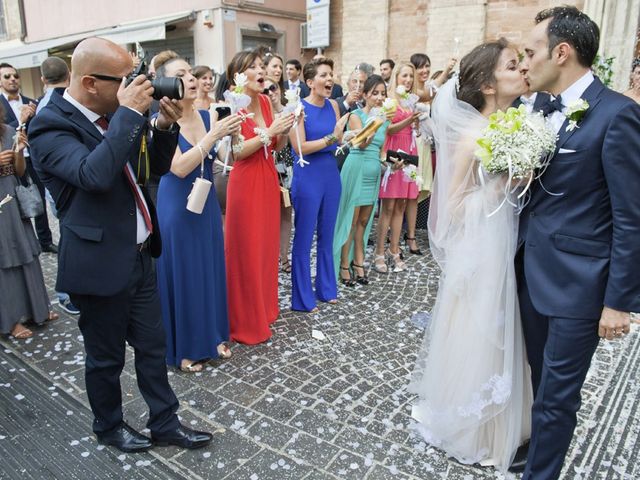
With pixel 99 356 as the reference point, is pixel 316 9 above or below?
above

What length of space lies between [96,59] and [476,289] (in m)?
2.30

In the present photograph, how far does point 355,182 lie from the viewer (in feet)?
17.9

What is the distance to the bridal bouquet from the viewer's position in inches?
89.4

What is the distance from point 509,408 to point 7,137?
4.57 m

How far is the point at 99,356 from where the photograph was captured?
273 cm

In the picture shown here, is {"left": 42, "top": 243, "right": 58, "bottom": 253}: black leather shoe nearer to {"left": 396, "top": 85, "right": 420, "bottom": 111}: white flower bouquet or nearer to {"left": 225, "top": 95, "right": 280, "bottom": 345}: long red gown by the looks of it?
{"left": 225, "top": 95, "right": 280, "bottom": 345}: long red gown

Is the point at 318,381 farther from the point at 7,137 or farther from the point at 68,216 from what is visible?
the point at 7,137

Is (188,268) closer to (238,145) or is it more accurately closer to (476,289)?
(238,145)

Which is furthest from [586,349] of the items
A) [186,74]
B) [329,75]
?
[329,75]

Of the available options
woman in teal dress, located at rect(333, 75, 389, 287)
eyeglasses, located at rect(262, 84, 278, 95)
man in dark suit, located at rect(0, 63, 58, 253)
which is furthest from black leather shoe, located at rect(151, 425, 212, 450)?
man in dark suit, located at rect(0, 63, 58, 253)

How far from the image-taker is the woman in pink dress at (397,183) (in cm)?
593

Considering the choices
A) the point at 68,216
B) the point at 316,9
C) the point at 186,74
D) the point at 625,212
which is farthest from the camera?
the point at 316,9

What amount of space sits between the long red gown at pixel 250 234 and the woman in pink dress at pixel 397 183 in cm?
207

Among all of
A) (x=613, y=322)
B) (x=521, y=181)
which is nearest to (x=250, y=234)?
(x=521, y=181)
